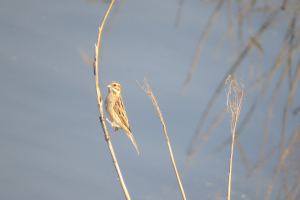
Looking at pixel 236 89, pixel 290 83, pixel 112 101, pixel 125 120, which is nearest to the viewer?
pixel 236 89

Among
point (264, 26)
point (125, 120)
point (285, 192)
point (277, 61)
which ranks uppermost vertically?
point (264, 26)

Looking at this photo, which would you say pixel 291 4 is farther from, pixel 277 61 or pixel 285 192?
pixel 285 192

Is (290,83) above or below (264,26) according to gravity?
below

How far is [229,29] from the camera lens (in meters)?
1.29

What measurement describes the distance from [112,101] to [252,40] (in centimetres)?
86

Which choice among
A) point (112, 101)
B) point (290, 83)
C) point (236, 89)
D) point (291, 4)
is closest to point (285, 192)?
point (290, 83)

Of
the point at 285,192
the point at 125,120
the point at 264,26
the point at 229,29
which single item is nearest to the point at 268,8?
the point at 264,26

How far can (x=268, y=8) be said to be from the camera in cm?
134

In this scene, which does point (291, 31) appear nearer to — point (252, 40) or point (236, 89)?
point (252, 40)

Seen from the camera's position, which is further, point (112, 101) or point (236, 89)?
point (112, 101)

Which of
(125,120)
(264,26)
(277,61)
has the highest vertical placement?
(264,26)

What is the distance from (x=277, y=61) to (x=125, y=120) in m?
0.81

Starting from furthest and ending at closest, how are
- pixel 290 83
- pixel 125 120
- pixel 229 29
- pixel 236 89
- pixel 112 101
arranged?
pixel 112 101
pixel 125 120
pixel 229 29
pixel 290 83
pixel 236 89

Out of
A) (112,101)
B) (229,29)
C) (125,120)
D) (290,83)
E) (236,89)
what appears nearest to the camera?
(236,89)
